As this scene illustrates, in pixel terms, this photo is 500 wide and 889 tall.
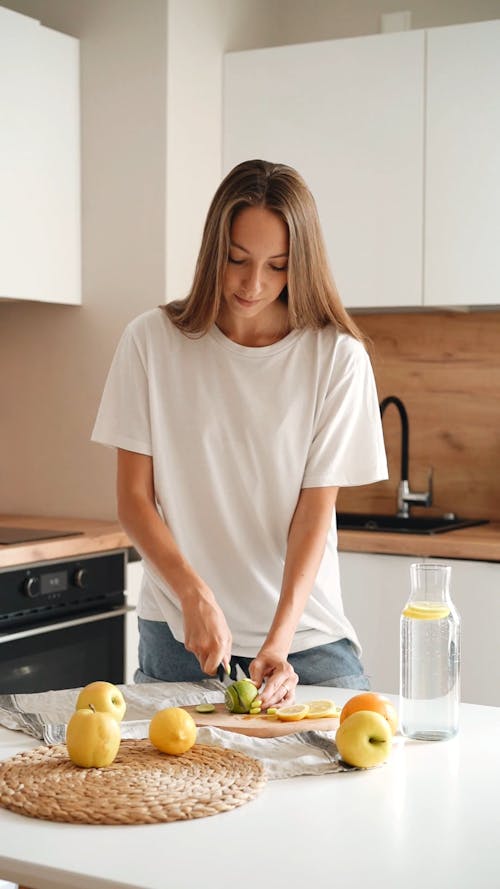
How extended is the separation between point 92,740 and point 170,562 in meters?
0.47

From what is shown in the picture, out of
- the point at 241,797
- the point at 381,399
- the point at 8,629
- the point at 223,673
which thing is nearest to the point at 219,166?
the point at 381,399

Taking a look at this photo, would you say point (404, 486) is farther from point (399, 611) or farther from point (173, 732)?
point (173, 732)

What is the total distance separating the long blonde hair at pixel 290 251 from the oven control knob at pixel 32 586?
39.4 inches

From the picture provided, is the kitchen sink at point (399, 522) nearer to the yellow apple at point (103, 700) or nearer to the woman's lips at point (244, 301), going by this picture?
the woman's lips at point (244, 301)

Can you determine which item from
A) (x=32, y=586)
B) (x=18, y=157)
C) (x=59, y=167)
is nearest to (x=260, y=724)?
(x=32, y=586)

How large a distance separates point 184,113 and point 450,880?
8.23 feet

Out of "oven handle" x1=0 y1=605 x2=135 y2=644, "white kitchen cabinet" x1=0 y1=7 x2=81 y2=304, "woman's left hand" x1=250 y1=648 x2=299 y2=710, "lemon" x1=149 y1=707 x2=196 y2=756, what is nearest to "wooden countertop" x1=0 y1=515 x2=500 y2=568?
"oven handle" x1=0 y1=605 x2=135 y2=644

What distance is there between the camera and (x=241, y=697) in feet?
5.02

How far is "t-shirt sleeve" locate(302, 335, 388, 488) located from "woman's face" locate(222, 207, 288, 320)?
0.51 ft

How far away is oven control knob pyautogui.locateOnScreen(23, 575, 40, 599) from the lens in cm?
269

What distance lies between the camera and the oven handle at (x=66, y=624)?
2.67 meters

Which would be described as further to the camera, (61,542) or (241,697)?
(61,542)

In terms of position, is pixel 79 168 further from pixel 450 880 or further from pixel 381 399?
pixel 450 880

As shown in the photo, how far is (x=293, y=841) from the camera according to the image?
1120 mm
